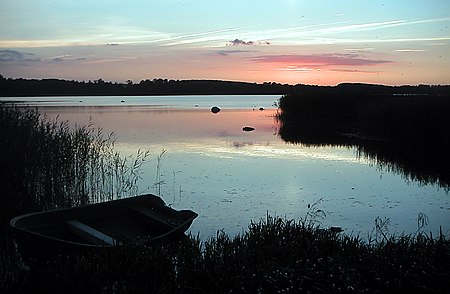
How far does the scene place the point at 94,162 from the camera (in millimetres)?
13555

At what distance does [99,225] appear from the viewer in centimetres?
870

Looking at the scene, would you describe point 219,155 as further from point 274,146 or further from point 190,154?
point 274,146

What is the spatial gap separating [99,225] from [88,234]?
1.23 metres

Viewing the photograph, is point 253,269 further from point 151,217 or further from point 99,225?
point 99,225

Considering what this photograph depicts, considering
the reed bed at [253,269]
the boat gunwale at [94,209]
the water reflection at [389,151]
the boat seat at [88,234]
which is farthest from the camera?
the water reflection at [389,151]

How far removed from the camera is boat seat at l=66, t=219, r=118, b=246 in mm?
7184

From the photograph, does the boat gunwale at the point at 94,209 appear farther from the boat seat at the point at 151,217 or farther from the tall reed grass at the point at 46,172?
the tall reed grass at the point at 46,172

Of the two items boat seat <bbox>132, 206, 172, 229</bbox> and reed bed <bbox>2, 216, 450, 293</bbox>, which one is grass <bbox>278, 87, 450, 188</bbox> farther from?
reed bed <bbox>2, 216, 450, 293</bbox>

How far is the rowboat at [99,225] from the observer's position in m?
6.93

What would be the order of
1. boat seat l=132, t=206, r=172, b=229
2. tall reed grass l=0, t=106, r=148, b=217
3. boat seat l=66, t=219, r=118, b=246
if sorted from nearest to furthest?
boat seat l=66, t=219, r=118, b=246 < boat seat l=132, t=206, r=172, b=229 < tall reed grass l=0, t=106, r=148, b=217

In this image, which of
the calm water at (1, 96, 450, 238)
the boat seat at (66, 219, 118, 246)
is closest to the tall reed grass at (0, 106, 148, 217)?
the calm water at (1, 96, 450, 238)

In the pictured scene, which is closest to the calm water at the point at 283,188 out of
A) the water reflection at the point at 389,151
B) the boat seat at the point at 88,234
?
the water reflection at the point at 389,151

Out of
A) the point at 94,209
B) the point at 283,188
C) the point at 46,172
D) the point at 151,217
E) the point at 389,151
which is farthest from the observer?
the point at 389,151

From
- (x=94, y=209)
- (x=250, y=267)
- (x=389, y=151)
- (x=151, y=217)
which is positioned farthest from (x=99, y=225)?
(x=389, y=151)
